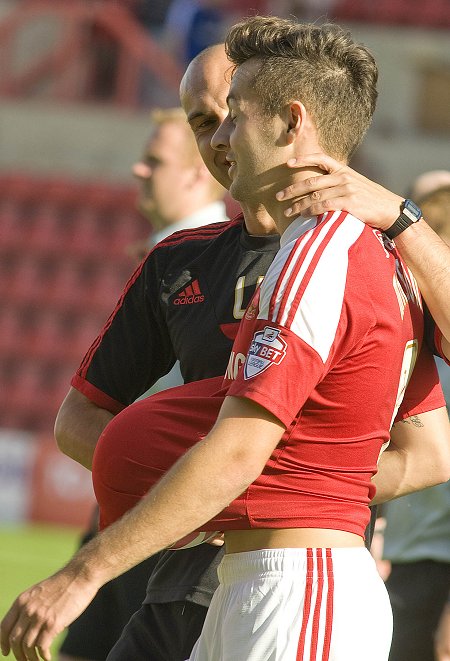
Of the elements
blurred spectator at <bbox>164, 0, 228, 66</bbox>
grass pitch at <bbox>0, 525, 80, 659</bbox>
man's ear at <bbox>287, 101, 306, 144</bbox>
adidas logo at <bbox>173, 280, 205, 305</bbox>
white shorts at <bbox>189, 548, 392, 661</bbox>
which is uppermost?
blurred spectator at <bbox>164, 0, 228, 66</bbox>

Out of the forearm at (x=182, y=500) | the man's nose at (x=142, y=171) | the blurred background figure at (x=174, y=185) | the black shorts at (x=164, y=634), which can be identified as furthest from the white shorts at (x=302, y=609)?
the man's nose at (x=142, y=171)

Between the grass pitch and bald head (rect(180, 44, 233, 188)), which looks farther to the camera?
the grass pitch

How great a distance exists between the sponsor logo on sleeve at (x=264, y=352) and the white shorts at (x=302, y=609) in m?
Answer: 0.38

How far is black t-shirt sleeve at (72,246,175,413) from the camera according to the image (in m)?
3.08

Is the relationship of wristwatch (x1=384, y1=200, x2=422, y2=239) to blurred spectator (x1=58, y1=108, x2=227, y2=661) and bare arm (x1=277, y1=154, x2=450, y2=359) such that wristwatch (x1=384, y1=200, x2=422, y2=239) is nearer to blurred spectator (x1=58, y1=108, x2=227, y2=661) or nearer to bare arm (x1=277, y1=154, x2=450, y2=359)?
bare arm (x1=277, y1=154, x2=450, y2=359)

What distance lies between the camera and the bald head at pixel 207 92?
330 cm

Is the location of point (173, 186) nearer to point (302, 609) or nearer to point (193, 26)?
point (302, 609)

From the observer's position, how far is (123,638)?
9.81ft

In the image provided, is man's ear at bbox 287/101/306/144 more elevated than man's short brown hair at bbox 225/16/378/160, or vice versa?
man's short brown hair at bbox 225/16/378/160

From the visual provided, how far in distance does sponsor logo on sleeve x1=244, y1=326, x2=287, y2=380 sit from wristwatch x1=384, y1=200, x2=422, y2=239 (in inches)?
20.2

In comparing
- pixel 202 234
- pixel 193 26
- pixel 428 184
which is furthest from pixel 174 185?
pixel 193 26

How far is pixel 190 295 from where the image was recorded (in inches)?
117

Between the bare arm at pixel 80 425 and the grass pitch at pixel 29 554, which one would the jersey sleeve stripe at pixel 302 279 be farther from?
the grass pitch at pixel 29 554

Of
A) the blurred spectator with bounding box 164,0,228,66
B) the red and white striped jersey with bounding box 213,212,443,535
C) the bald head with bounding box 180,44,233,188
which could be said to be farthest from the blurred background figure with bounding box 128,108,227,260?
the blurred spectator with bounding box 164,0,228,66
